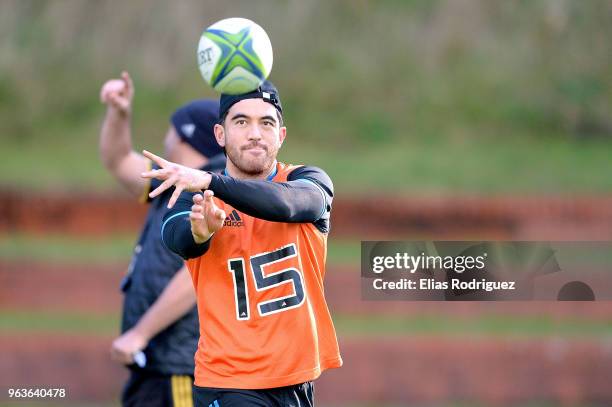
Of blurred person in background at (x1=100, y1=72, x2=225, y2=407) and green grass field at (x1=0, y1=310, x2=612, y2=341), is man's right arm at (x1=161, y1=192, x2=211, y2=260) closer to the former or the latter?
blurred person in background at (x1=100, y1=72, x2=225, y2=407)

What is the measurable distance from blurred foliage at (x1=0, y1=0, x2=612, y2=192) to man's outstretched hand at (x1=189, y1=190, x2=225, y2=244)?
531 inches

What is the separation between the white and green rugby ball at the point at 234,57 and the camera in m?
2.96

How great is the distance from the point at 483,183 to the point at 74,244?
6.60 m

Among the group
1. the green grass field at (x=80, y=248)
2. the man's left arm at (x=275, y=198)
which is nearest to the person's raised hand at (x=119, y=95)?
the man's left arm at (x=275, y=198)

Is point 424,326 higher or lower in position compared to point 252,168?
higher

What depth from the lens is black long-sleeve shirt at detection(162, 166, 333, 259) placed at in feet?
8.71

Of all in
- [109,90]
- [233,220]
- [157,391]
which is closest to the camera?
[233,220]

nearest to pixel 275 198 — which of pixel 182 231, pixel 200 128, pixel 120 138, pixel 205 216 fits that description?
pixel 205 216

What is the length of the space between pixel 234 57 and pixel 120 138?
129 cm

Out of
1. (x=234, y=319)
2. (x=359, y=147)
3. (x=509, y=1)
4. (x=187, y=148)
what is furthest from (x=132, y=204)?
(x=234, y=319)

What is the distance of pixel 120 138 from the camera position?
413 cm

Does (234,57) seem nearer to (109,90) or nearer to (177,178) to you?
(177,178)

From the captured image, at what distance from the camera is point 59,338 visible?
1198 cm

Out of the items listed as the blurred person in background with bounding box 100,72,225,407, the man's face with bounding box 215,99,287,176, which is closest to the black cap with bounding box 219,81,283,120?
the man's face with bounding box 215,99,287,176
